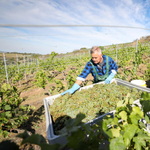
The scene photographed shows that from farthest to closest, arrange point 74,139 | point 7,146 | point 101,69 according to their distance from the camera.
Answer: point 101,69
point 74,139
point 7,146

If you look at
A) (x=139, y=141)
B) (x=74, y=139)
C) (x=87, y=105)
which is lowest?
(x=87, y=105)

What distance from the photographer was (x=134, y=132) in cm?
53

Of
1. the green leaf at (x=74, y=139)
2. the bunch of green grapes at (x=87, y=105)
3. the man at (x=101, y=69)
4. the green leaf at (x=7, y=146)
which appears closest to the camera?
the green leaf at (x=7, y=146)

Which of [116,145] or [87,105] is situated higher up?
[116,145]

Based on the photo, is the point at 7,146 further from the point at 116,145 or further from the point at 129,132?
the point at 129,132

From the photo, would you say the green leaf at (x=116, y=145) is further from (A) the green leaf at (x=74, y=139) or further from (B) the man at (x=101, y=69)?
(B) the man at (x=101, y=69)

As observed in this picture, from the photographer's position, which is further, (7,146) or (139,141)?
(139,141)

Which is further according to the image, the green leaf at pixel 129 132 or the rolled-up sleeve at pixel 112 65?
the rolled-up sleeve at pixel 112 65

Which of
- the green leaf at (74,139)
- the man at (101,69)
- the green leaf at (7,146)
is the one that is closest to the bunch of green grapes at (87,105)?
the man at (101,69)


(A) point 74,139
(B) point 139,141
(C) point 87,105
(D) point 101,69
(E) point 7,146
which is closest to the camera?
(E) point 7,146

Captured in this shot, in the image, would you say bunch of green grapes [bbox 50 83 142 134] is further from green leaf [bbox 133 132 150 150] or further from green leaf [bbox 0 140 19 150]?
green leaf [bbox 0 140 19 150]

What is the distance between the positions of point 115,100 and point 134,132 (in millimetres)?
A: 1136

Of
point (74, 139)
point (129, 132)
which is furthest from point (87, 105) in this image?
point (74, 139)

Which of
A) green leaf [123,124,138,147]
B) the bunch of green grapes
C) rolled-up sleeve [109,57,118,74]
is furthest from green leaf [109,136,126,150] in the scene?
rolled-up sleeve [109,57,118,74]
